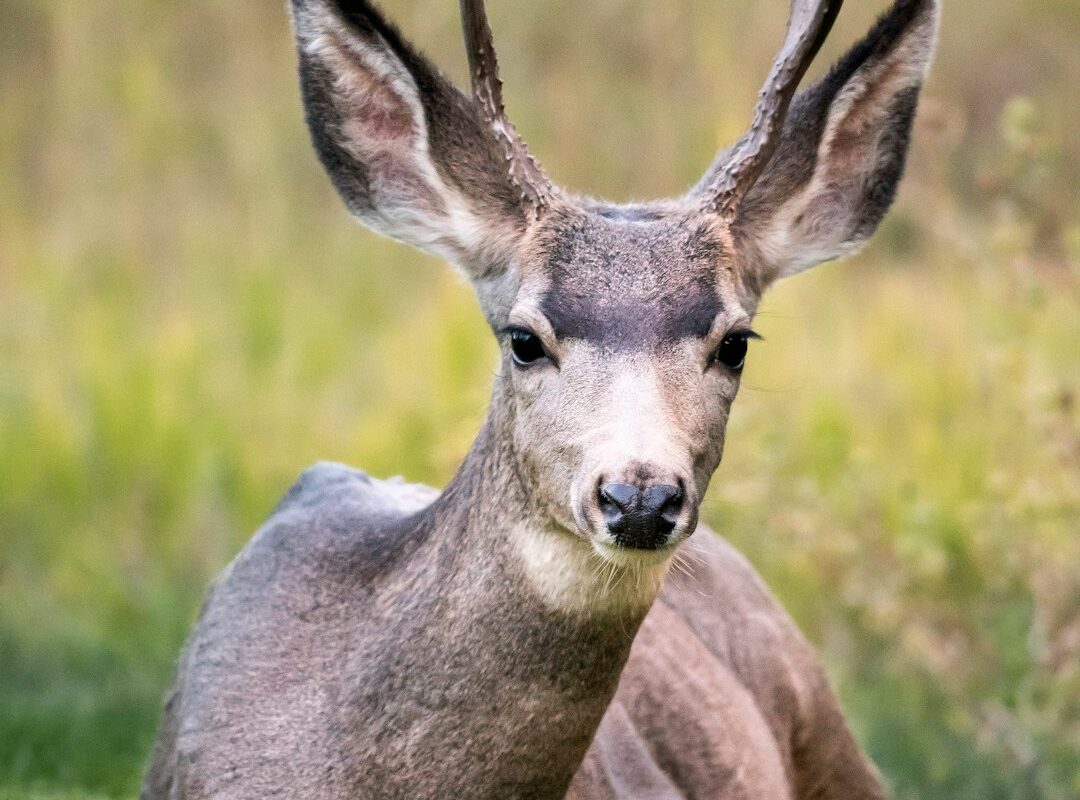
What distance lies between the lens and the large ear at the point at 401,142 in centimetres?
482

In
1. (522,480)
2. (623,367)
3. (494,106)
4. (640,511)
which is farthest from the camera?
(494,106)

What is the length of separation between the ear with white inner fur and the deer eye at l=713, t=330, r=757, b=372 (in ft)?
1.29

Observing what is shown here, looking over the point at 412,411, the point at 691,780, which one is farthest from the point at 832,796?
the point at 412,411

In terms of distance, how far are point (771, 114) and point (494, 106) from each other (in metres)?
0.63

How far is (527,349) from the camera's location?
449cm

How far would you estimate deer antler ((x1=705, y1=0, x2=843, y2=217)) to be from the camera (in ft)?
15.7

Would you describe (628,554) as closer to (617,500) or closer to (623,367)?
(617,500)

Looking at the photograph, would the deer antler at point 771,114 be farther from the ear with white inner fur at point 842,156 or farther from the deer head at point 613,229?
the ear with white inner fur at point 842,156

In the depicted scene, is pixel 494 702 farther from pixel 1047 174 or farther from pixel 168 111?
pixel 168 111

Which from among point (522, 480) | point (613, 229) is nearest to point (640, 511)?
point (522, 480)

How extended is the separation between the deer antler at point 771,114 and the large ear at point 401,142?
47 cm

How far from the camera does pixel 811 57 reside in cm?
480

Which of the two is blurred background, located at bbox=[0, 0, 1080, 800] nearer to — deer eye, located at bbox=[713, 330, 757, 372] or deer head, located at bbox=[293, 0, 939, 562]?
deer head, located at bbox=[293, 0, 939, 562]

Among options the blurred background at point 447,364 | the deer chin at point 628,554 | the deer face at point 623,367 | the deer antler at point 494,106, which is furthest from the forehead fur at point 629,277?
the blurred background at point 447,364
